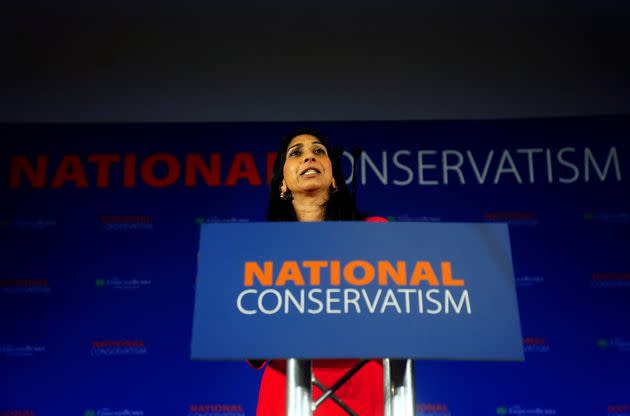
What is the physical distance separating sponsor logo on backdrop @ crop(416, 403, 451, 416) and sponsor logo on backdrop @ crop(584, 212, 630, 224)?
1152 millimetres

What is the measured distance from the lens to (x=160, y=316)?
3.40 metres

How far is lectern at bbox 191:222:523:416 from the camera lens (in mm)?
1103

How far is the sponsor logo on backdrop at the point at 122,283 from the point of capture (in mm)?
3451

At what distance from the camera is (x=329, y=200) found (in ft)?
5.72

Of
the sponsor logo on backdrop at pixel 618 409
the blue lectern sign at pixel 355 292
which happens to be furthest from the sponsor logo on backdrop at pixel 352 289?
the sponsor logo on backdrop at pixel 618 409

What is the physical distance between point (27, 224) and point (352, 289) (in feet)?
9.30

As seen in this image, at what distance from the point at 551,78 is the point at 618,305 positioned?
49.4 inches

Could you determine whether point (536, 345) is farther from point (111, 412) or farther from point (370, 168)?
point (111, 412)

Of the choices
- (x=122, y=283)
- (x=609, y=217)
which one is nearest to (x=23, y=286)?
(x=122, y=283)

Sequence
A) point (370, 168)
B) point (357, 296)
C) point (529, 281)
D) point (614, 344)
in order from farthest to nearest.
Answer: point (370, 168), point (529, 281), point (614, 344), point (357, 296)

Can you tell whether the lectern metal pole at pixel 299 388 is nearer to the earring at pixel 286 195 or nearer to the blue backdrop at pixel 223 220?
the earring at pixel 286 195

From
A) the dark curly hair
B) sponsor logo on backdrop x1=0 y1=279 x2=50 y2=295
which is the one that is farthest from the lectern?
sponsor logo on backdrop x1=0 y1=279 x2=50 y2=295

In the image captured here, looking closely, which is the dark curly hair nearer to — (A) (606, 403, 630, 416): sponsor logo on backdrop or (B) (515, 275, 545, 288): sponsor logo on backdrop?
(B) (515, 275, 545, 288): sponsor logo on backdrop

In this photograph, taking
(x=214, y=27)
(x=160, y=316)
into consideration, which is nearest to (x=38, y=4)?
(x=214, y=27)
